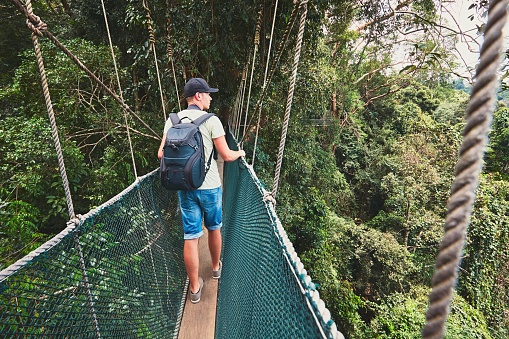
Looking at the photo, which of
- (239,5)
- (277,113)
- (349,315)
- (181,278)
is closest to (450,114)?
(349,315)

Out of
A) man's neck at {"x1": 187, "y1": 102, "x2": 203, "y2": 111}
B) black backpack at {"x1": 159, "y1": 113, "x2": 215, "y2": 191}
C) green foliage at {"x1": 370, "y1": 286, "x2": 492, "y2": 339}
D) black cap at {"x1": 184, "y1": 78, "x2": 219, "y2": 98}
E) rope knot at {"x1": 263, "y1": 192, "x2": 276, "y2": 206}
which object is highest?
black cap at {"x1": 184, "y1": 78, "x2": 219, "y2": 98}

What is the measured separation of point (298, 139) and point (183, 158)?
12.0 ft

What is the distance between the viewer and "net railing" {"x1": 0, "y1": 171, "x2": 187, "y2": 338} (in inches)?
22.4

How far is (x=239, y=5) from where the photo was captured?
2.37 metres

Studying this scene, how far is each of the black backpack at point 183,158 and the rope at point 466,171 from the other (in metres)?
0.85

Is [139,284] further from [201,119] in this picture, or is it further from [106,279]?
[201,119]

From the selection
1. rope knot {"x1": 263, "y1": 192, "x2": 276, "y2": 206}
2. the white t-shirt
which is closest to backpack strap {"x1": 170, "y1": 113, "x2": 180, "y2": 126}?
the white t-shirt

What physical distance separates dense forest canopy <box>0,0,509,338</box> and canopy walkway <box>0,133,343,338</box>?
0.68m

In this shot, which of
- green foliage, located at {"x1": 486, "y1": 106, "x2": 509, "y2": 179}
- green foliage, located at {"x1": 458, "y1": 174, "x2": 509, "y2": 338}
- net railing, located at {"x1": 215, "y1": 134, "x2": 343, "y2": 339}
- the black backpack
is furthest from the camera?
green foliage, located at {"x1": 486, "y1": 106, "x2": 509, "y2": 179}

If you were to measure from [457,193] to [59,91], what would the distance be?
307 centimetres

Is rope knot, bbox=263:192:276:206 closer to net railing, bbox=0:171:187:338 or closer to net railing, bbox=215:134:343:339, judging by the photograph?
net railing, bbox=215:134:343:339

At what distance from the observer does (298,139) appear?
14.6 feet

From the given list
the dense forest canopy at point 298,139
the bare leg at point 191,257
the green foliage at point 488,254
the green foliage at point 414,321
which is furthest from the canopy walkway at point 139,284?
the green foliage at point 488,254

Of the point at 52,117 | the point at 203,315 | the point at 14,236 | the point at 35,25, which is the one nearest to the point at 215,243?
the point at 203,315
